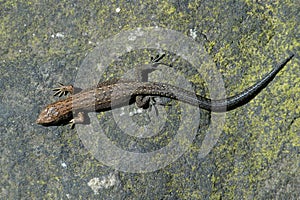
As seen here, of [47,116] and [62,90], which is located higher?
[62,90]

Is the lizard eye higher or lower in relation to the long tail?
lower

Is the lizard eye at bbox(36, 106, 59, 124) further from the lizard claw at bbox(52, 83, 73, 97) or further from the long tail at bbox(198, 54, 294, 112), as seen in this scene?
the long tail at bbox(198, 54, 294, 112)

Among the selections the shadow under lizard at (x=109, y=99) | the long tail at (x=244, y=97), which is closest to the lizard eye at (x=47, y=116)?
the shadow under lizard at (x=109, y=99)

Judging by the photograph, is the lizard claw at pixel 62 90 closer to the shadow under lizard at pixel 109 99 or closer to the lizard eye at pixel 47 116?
the shadow under lizard at pixel 109 99

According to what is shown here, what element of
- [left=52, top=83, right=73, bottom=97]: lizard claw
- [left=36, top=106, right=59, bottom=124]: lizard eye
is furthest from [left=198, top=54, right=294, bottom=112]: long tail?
[left=36, top=106, right=59, bottom=124]: lizard eye

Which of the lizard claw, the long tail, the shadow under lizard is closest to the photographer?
the long tail

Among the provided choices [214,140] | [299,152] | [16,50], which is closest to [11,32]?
[16,50]

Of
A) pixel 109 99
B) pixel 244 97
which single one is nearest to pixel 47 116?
pixel 109 99

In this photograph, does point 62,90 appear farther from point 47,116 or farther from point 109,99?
point 109,99

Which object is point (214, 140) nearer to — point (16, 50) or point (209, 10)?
point (209, 10)
